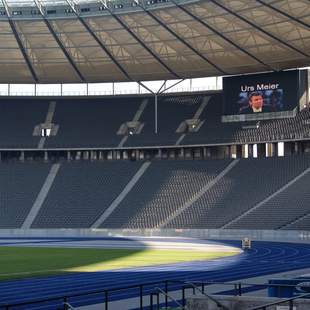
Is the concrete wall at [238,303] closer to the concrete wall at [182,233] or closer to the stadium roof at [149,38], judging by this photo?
the stadium roof at [149,38]

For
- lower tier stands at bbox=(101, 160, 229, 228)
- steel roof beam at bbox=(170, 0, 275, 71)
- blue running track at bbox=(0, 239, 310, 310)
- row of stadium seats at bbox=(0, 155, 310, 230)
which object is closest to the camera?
blue running track at bbox=(0, 239, 310, 310)

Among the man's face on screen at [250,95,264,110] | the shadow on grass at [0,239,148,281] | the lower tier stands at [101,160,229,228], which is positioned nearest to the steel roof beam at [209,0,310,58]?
the man's face on screen at [250,95,264,110]

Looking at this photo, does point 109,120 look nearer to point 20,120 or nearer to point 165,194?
point 20,120

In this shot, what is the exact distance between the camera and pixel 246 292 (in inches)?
784

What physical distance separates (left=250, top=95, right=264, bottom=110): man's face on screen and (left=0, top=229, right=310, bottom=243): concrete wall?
45.5 feet

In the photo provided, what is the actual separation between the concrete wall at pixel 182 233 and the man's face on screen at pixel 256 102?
1386 cm

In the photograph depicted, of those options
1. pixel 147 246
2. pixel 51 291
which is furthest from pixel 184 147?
pixel 51 291

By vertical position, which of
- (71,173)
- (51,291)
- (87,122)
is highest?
(87,122)

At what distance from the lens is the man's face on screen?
61844 millimetres

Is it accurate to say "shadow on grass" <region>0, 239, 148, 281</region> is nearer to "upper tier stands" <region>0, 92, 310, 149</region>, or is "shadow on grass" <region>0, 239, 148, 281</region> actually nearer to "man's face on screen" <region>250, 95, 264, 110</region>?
"man's face on screen" <region>250, 95, 264, 110</region>

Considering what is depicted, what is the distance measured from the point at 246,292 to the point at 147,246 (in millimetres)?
22719

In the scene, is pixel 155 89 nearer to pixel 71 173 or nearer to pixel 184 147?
pixel 184 147

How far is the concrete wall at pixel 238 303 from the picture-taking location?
12891 millimetres

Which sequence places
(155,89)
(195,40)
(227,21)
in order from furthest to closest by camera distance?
(155,89) → (195,40) → (227,21)
